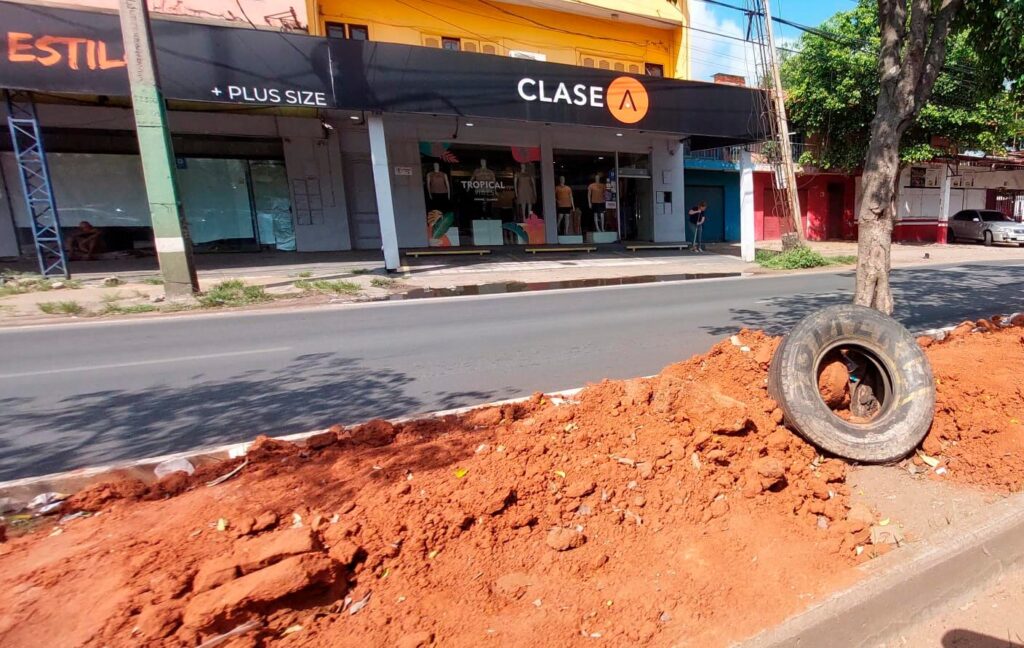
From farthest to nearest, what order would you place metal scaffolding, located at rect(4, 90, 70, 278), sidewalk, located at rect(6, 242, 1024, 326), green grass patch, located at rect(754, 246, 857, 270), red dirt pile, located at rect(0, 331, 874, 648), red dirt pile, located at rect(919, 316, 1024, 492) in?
green grass patch, located at rect(754, 246, 857, 270), metal scaffolding, located at rect(4, 90, 70, 278), sidewalk, located at rect(6, 242, 1024, 326), red dirt pile, located at rect(919, 316, 1024, 492), red dirt pile, located at rect(0, 331, 874, 648)

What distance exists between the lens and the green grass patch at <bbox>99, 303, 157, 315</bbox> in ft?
30.8

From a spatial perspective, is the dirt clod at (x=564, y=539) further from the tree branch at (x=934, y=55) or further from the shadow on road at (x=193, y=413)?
the tree branch at (x=934, y=55)

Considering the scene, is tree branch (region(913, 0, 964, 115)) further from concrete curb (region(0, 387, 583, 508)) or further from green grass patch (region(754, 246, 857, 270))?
green grass patch (region(754, 246, 857, 270))

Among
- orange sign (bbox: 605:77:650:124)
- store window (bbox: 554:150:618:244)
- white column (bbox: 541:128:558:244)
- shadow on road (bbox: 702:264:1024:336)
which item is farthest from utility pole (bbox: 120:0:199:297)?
store window (bbox: 554:150:618:244)

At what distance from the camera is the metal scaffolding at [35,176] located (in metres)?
10.9

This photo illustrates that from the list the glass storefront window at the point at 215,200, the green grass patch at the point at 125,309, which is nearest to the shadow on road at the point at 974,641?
the green grass patch at the point at 125,309

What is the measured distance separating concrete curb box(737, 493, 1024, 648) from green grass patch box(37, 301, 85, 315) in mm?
11340

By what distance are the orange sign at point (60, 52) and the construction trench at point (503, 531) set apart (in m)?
11.1

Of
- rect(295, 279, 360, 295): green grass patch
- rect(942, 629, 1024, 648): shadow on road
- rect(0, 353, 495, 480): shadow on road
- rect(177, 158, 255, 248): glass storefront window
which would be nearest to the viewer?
rect(942, 629, 1024, 648): shadow on road

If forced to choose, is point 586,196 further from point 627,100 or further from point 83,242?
point 83,242

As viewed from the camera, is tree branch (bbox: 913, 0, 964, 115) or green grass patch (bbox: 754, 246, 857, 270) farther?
green grass patch (bbox: 754, 246, 857, 270)

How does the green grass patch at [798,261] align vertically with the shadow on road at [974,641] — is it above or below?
above

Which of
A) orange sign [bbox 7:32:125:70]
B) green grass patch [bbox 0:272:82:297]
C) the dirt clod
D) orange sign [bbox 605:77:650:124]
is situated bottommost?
the dirt clod

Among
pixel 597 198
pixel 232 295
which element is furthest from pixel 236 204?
pixel 597 198
